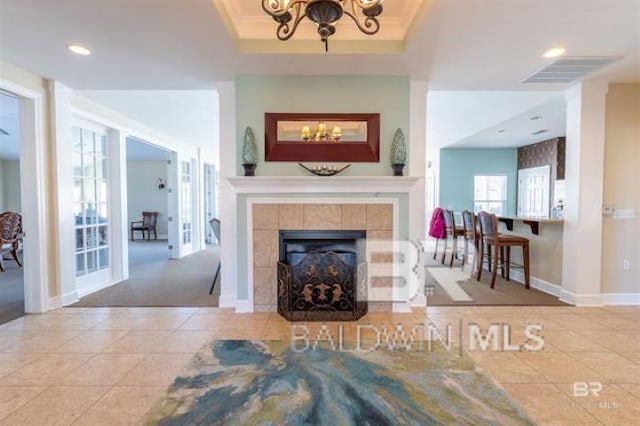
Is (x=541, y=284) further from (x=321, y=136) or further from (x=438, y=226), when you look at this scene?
(x=321, y=136)

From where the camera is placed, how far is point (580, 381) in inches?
87.0

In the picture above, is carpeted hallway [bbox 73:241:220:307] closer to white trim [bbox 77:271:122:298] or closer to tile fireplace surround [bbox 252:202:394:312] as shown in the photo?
white trim [bbox 77:271:122:298]

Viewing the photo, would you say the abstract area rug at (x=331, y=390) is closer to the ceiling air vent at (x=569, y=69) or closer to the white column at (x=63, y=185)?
the white column at (x=63, y=185)

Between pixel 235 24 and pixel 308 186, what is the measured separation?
62.3 inches

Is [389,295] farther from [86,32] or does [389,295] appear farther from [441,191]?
[441,191]

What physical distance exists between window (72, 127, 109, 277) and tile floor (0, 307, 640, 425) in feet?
3.46

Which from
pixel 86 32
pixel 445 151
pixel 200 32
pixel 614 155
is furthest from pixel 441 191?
pixel 86 32

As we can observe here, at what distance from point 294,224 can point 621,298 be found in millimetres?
3772

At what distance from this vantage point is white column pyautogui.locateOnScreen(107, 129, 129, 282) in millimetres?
4883

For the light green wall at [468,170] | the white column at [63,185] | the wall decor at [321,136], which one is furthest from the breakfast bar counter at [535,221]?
the white column at [63,185]

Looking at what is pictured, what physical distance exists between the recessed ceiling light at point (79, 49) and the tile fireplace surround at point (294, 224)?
2.01 m

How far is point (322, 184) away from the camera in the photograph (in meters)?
3.46

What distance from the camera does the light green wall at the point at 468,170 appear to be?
27.0ft

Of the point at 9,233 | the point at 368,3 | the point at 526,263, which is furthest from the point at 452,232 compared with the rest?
the point at 9,233
